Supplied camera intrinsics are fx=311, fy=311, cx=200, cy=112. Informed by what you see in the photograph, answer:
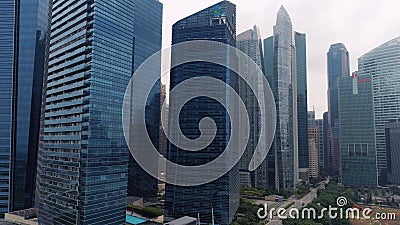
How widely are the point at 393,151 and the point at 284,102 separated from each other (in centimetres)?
497

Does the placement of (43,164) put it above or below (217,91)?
below

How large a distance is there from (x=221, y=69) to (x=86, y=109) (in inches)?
166

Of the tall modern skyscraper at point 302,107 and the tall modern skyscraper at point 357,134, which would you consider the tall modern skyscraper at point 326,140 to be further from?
the tall modern skyscraper at point 357,134

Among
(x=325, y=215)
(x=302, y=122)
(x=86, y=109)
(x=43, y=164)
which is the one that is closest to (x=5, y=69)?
(x=43, y=164)

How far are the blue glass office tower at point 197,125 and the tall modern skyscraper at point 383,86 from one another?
8.16m

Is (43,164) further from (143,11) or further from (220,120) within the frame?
(143,11)

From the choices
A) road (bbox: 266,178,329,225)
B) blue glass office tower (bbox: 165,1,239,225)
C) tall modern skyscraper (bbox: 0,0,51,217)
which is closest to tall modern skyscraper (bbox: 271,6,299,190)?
road (bbox: 266,178,329,225)

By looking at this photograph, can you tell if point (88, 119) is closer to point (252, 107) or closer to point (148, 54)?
point (148, 54)

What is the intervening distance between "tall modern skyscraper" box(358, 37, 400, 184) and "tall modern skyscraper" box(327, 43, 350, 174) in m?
5.30

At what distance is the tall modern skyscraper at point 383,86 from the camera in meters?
13.8

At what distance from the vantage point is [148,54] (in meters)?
13.3

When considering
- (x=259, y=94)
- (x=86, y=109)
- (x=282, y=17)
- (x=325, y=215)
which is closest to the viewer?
(x=86, y=109)

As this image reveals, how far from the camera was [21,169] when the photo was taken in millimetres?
10570

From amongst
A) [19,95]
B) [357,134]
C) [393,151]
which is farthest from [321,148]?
[19,95]
